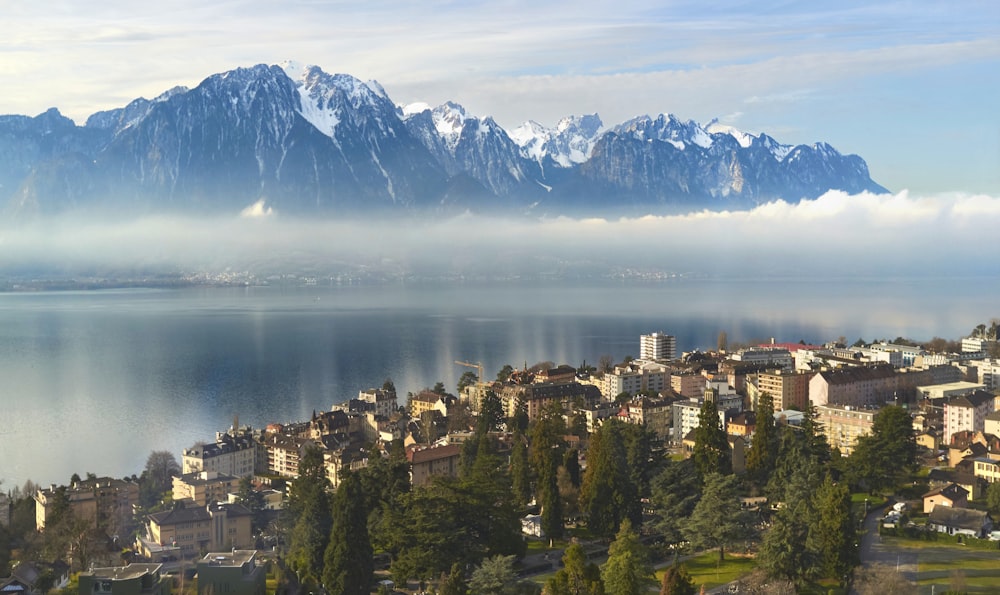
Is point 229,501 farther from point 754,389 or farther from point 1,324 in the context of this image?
point 1,324

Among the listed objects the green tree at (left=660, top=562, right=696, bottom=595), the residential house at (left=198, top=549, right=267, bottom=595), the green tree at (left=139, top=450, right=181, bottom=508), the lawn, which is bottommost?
the green tree at (left=139, top=450, right=181, bottom=508)

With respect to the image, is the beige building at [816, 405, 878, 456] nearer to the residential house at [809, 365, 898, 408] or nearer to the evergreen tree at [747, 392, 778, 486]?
the residential house at [809, 365, 898, 408]

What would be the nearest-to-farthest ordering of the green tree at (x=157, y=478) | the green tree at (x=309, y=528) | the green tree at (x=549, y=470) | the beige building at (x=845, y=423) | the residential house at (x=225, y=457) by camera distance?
1. the green tree at (x=309, y=528)
2. the green tree at (x=549, y=470)
3. the green tree at (x=157, y=478)
4. the residential house at (x=225, y=457)
5. the beige building at (x=845, y=423)

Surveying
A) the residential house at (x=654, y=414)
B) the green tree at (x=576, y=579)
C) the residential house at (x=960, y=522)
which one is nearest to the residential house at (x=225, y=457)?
the residential house at (x=654, y=414)

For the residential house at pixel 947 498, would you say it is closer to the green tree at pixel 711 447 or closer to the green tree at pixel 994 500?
the green tree at pixel 994 500

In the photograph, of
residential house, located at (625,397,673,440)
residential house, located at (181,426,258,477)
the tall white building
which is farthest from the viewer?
the tall white building

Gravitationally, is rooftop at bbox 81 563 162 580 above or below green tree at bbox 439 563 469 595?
below

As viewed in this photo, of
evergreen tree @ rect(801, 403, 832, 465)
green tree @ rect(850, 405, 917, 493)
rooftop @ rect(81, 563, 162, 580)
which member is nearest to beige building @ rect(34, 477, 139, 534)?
rooftop @ rect(81, 563, 162, 580)

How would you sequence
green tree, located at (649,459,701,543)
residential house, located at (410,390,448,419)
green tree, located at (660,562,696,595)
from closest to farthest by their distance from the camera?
green tree, located at (660,562,696,595), green tree, located at (649,459,701,543), residential house, located at (410,390,448,419)
